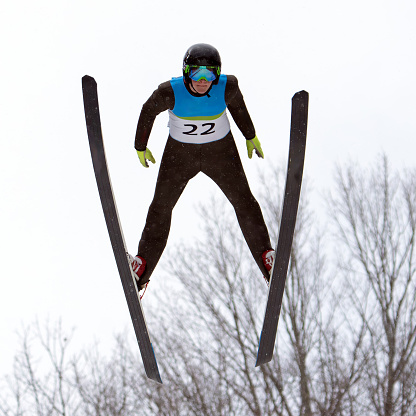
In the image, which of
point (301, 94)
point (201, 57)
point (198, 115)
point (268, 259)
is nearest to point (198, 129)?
point (198, 115)

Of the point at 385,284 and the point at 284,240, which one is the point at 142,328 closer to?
the point at 284,240

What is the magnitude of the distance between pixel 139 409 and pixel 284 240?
817cm

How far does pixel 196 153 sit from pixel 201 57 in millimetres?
736

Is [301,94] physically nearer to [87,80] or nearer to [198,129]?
[198,129]

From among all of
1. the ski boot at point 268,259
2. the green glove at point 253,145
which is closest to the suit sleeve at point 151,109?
the green glove at point 253,145

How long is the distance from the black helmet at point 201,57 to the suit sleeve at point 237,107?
20cm

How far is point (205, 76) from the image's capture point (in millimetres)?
3752

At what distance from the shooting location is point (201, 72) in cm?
374

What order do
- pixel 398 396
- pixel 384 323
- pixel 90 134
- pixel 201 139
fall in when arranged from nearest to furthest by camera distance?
pixel 90 134 → pixel 201 139 → pixel 398 396 → pixel 384 323

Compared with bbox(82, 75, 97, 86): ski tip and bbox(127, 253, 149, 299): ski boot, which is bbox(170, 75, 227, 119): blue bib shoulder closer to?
bbox(82, 75, 97, 86): ski tip

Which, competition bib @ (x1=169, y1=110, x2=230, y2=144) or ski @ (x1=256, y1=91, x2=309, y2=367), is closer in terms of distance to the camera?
ski @ (x1=256, y1=91, x2=309, y2=367)

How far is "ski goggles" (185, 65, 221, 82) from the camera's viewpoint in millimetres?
3738

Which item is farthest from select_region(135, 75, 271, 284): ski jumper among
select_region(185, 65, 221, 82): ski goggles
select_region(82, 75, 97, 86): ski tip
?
select_region(82, 75, 97, 86): ski tip

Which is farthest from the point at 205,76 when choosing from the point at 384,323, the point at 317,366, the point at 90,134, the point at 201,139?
the point at 384,323
